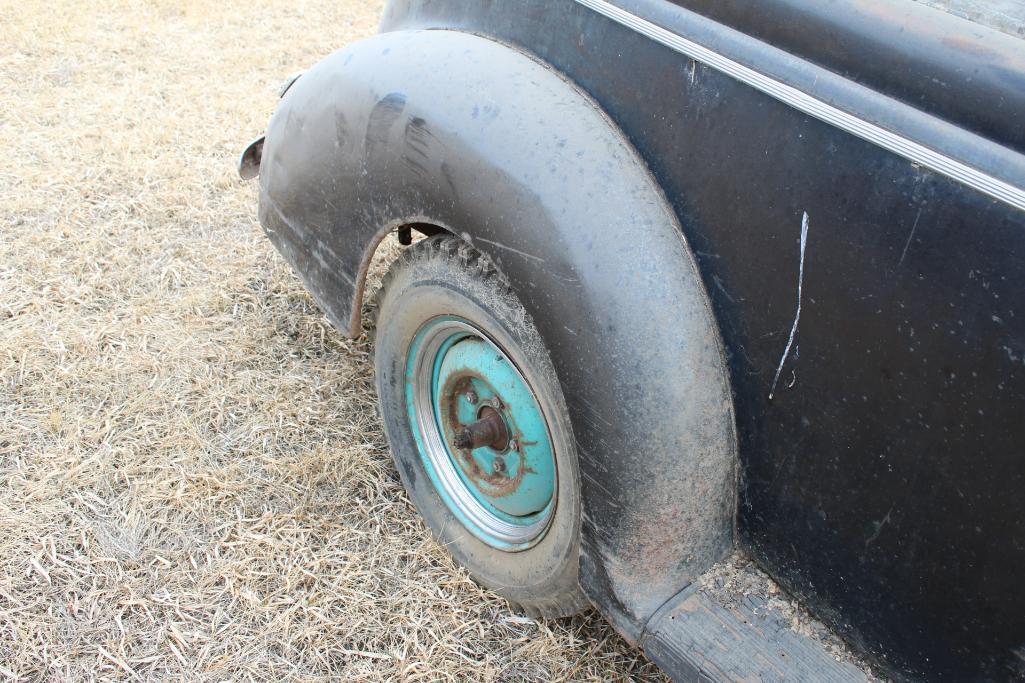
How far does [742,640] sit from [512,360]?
2.16 ft

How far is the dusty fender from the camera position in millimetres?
1441

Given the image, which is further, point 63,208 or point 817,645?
point 63,208

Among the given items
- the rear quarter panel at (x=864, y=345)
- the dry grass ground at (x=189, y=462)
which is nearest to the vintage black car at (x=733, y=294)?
the rear quarter panel at (x=864, y=345)

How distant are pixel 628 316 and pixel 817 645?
621mm

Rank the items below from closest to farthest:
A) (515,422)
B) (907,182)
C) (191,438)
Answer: (907,182), (515,422), (191,438)

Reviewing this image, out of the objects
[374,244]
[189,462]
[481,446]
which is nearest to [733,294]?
[481,446]

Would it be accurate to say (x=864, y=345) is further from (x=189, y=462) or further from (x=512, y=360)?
(x=189, y=462)

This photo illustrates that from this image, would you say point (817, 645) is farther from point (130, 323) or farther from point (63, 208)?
point (63, 208)

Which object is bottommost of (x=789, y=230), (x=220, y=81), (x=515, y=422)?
(x=220, y=81)

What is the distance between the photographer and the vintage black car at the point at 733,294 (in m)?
1.17

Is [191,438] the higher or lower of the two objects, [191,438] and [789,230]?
the lower

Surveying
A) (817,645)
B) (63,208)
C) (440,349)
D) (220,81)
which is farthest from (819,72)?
(220,81)

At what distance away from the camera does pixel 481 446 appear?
1928mm

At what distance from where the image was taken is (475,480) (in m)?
2.06
